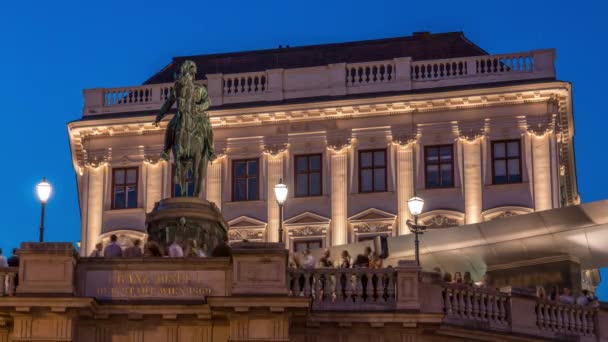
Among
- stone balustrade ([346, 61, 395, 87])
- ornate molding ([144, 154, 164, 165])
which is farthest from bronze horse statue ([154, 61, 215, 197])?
ornate molding ([144, 154, 164, 165])

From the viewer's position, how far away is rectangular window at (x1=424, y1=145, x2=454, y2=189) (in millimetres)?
62188

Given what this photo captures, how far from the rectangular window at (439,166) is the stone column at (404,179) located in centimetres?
63

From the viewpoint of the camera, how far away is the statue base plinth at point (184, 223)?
3569 centimetres

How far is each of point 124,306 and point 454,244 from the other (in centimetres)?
1527

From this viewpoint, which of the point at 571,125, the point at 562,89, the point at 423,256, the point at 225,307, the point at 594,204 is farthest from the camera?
the point at 571,125

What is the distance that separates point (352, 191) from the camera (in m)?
62.9

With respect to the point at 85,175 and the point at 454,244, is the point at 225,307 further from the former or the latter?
the point at 85,175

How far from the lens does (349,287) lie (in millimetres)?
32125

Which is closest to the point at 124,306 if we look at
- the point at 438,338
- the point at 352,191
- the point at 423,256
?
the point at 438,338

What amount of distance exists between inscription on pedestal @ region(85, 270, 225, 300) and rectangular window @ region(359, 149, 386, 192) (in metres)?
31.4

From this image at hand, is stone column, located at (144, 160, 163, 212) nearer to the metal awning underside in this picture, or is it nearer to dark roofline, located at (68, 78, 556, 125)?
dark roofline, located at (68, 78, 556, 125)

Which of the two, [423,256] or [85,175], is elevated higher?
[85,175]

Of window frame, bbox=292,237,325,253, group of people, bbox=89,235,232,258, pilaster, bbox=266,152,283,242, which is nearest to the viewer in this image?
group of people, bbox=89,235,232,258

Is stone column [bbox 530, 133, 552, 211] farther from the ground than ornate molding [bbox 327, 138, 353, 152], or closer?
closer
